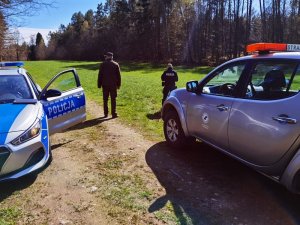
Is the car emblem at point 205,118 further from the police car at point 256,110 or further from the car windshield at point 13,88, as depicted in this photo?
the car windshield at point 13,88

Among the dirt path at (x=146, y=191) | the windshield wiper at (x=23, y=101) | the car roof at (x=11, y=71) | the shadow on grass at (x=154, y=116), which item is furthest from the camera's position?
the shadow on grass at (x=154, y=116)

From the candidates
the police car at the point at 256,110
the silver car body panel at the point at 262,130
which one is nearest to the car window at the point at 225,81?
the police car at the point at 256,110

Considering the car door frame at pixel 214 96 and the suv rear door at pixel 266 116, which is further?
the car door frame at pixel 214 96

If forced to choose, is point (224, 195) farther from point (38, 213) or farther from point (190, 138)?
point (38, 213)

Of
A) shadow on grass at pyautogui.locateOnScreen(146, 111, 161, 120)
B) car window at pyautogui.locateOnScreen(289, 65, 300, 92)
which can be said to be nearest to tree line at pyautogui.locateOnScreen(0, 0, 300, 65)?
shadow on grass at pyautogui.locateOnScreen(146, 111, 161, 120)

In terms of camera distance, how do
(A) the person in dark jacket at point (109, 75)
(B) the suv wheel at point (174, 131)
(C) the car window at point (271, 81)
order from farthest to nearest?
1. (A) the person in dark jacket at point (109, 75)
2. (B) the suv wheel at point (174, 131)
3. (C) the car window at point (271, 81)

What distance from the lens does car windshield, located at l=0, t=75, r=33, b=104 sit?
5568 mm

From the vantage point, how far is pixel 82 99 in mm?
6906

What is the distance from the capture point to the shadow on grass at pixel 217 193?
3.94 meters

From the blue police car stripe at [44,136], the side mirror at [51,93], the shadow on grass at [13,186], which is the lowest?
the shadow on grass at [13,186]

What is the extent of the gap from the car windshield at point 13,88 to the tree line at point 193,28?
4564 centimetres

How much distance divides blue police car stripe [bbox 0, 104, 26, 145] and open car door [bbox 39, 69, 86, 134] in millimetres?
717

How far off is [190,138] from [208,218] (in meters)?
2.35

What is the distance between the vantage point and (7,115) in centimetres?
478
